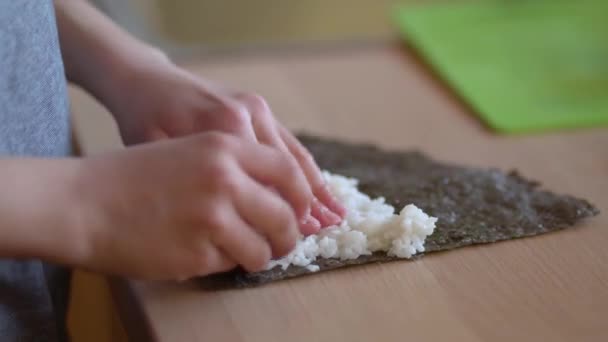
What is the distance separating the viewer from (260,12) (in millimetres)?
1745

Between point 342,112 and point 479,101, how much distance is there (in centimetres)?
16

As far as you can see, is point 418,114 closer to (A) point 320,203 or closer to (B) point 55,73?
(A) point 320,203

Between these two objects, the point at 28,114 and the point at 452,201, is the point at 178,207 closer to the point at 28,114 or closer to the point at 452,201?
the point at 28,114

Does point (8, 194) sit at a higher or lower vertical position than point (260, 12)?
higher

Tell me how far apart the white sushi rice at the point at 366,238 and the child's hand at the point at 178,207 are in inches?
2.2

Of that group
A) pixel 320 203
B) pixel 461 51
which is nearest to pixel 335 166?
pixel 320 203

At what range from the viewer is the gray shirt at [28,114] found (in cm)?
55

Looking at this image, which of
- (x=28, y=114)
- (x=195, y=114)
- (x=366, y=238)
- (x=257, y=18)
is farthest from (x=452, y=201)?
(x=257, y=18)

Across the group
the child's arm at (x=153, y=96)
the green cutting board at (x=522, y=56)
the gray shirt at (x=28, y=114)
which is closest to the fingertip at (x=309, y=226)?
the child's arm at (x=153, y=96)

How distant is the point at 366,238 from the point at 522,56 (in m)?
0.55

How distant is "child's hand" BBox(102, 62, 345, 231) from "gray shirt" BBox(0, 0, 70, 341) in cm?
7

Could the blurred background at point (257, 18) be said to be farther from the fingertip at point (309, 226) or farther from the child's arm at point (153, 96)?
the fingertip at point (309, 226)

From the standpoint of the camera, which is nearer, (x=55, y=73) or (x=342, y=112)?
(x=55, y=73)

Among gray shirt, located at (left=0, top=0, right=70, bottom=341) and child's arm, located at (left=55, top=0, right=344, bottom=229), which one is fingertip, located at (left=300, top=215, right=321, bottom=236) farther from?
gray shirt, located at (left=0, top=0, right=70, bottom=341)
